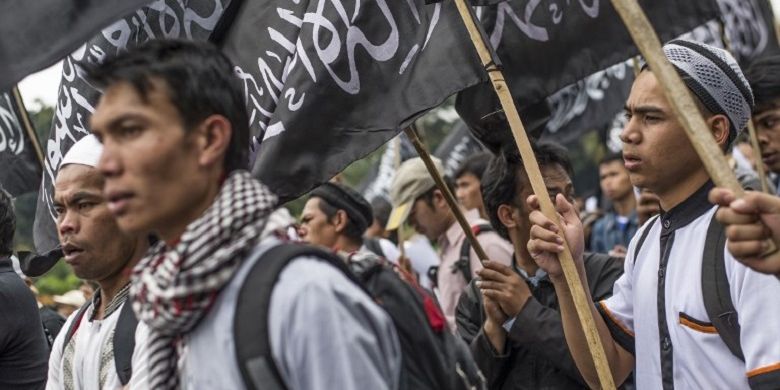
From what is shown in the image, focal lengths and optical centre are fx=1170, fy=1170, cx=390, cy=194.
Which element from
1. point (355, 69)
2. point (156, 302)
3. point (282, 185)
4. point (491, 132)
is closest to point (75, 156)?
point (282, 185)

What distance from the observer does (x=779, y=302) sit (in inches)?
118

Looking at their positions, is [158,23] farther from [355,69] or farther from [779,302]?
[779,302]

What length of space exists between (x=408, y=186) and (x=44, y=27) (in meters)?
4.92

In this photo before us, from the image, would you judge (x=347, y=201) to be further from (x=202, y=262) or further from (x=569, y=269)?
(x=202, y=262)

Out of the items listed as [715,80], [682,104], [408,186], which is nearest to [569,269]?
[715,80]

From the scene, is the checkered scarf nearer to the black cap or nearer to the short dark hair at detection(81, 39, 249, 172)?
the short dark hair at detection(81, 39, 249, 172)

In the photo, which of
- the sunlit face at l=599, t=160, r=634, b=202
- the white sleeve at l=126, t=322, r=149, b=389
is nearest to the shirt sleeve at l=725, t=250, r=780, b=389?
the white sleeve at l=126, t=322, r=149, b=389

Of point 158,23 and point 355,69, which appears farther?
point 158,23

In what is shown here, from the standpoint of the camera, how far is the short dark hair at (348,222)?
7.88 m

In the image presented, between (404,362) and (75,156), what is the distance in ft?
7.69

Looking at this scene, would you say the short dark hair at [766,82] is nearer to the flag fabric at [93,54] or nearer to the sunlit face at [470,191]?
the flag fabric at [93,54]

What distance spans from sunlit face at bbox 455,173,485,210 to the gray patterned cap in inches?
183

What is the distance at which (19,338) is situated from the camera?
491 cm

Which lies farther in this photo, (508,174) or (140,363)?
(508,174)
